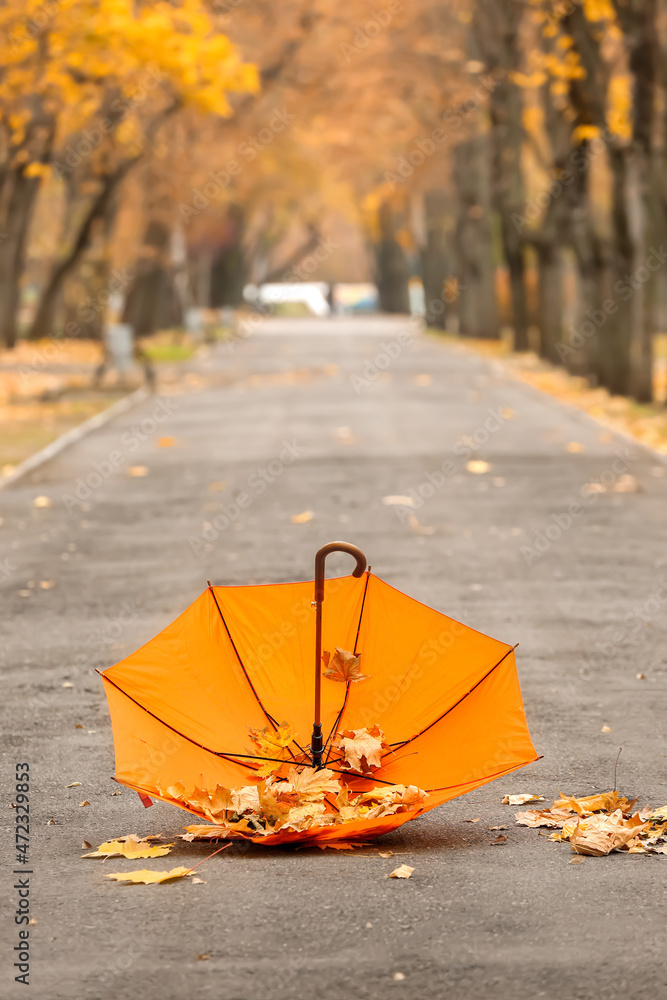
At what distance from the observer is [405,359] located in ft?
136

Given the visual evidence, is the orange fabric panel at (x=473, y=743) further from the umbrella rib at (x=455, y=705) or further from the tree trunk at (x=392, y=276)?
the tree trunk at (x=392, y=276)

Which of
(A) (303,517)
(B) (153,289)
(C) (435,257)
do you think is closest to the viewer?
(A) (303,517)

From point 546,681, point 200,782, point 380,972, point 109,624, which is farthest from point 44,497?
point 380,972

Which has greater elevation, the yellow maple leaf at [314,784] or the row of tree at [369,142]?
the row of tree at [369,142]

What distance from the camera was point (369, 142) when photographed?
167ft

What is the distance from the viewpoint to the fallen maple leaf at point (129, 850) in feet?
17.4

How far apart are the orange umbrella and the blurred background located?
53.4 feet

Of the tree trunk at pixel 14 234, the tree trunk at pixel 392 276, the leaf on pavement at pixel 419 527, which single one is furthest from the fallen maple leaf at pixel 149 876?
the tree trunk at pixel 392 276

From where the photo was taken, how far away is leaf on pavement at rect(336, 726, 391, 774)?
5527 millimetres

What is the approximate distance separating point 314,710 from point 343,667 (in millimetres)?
185

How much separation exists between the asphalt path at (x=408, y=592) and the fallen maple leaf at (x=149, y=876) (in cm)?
5

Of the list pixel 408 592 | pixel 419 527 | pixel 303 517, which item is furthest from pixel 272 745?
pixel 303 517

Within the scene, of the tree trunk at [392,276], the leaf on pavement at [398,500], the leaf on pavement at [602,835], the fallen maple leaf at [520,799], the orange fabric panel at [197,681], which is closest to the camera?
the leaf on pavement at [602,835]

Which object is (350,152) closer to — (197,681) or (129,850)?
(197,681)
